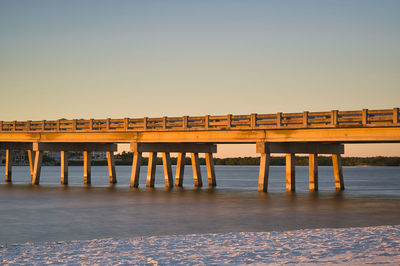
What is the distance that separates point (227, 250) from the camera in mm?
16953

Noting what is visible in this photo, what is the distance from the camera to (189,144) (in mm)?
54219

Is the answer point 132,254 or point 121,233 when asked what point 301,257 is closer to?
point 132,254

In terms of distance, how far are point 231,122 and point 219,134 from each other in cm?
158

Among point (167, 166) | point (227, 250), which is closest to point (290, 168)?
point (167, 166)

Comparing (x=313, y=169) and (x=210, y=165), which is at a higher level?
(x=313, y=169)

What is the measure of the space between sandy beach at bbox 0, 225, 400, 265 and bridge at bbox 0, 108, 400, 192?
21.2 m

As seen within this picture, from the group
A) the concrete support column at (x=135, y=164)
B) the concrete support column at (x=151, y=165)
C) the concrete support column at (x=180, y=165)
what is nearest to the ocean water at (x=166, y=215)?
the concrete support column at (x=135, y=164)

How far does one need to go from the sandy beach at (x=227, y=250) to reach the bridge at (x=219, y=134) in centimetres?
2118

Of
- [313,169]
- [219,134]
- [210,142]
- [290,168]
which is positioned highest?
[219,134]

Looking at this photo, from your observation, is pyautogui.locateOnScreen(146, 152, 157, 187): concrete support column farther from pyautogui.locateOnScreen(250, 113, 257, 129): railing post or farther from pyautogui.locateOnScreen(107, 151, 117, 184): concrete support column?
pyautogui.locateOnScreen(250, 113, 257, 129): railing post

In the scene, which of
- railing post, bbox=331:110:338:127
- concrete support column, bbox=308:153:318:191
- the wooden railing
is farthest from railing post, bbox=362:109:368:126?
concrete support column, bbox=308:153:318:191

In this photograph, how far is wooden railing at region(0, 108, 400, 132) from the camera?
39.9 meters

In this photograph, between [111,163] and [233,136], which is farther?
[111,163]

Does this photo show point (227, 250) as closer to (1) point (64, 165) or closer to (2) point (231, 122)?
(2) point (231, 122)
